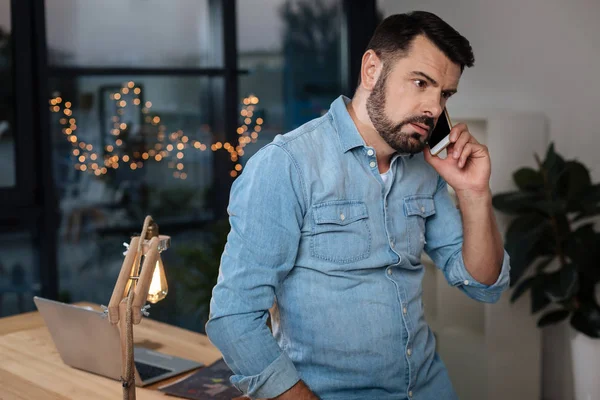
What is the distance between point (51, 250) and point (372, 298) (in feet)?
8.33

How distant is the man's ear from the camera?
5.85ft

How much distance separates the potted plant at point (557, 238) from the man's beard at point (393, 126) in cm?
181

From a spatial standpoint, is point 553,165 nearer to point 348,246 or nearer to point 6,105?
point 348,246

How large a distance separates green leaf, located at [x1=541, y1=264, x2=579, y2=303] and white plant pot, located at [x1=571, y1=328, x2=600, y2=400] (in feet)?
4.30

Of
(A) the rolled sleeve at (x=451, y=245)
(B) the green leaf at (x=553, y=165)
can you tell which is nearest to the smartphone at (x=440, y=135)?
(A) the rolled sleeve at (x=451, y=245)

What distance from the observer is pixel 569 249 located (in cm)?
343

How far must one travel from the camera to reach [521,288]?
11.7 ft

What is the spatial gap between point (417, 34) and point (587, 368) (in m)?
0.99

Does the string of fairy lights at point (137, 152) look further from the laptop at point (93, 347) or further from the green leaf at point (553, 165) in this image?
the laptop at point (93, 347)

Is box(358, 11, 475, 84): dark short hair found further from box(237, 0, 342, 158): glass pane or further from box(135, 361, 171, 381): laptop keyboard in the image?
box(237, 0, 342, 158): glass pane

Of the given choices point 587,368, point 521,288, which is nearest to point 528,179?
point 521,288

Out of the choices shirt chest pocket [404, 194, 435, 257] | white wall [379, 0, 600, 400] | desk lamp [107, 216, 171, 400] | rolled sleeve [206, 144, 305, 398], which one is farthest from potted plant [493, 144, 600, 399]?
desk lamp [107, 216, 171, 400]

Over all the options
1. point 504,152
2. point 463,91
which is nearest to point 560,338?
point 504,152

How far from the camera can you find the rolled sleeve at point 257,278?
1.60 meters
